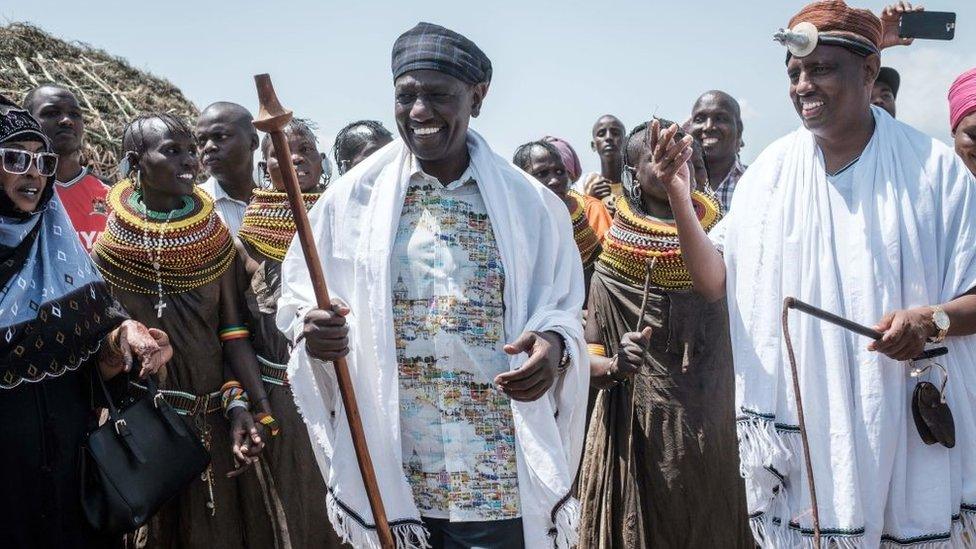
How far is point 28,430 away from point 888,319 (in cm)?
292

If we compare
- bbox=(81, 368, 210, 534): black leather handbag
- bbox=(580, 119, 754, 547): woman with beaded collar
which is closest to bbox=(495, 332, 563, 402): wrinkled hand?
bbox=(81, 368, 210, 534): black leather handbag

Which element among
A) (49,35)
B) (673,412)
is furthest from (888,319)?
(49,35)

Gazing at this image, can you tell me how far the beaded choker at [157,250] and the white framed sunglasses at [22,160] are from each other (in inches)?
33.1

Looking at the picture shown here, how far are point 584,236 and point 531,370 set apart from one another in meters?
3.36

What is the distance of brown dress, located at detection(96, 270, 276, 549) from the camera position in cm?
496

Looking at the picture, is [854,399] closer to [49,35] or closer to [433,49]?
[433,49]

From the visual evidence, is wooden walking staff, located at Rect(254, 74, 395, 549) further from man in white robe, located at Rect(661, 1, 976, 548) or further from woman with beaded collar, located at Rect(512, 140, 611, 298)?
woman with beaded collar, located at Rect(512, 140, 611, 298)

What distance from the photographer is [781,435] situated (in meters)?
3.94

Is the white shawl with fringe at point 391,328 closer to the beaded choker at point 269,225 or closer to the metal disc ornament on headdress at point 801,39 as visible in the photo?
the metal disc ornament on headdress at point 801,39

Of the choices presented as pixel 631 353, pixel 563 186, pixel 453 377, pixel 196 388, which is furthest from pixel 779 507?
pixel 563 186

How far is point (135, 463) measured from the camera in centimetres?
411

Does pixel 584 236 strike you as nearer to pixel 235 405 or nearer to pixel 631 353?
pixel 631 353

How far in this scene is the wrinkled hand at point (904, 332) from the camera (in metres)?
3.59

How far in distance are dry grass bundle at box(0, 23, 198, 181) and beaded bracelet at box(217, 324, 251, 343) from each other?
4373 mm
